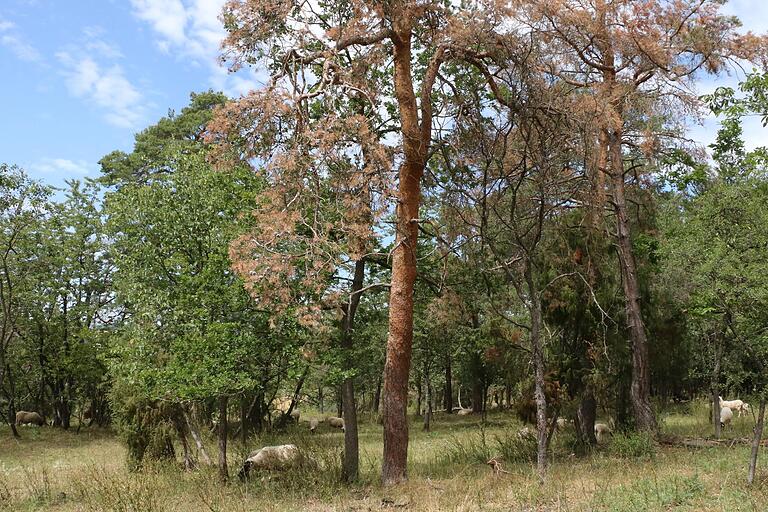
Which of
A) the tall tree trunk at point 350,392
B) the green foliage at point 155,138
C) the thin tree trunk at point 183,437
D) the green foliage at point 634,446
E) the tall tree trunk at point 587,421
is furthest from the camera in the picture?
the green foliage at point 155,138

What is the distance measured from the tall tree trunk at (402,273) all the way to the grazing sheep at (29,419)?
98.8ft

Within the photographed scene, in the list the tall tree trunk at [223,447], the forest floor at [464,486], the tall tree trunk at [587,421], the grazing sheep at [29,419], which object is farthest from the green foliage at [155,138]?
the tall tree trunk at [587,421]

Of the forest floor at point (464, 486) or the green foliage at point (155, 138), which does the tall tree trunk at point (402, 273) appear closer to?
the forest floor at point (464, 486)

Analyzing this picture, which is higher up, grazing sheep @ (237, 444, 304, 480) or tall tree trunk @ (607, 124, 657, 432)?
tall tree trunk @ (607, 124, 657, 432)

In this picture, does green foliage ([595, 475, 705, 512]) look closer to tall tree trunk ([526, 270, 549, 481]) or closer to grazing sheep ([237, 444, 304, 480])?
tall tree trunk ([526, 270, 549, 481])

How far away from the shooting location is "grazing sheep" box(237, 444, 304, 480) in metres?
11.5

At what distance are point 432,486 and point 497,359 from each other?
6165 mm

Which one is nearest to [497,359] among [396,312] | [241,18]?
[396,312]

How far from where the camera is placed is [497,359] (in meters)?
15.5

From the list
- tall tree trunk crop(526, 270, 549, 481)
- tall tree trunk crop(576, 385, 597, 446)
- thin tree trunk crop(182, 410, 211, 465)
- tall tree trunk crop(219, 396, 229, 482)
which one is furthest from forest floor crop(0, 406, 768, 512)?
thin tree trunk crop(182, 410, 211, 465)

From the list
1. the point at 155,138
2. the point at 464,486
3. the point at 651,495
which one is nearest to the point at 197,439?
the point at 464,486

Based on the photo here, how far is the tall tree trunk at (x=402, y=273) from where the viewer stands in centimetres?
1076

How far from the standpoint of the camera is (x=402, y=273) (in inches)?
439

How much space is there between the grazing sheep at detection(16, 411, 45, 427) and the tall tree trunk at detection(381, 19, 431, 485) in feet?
98.8
